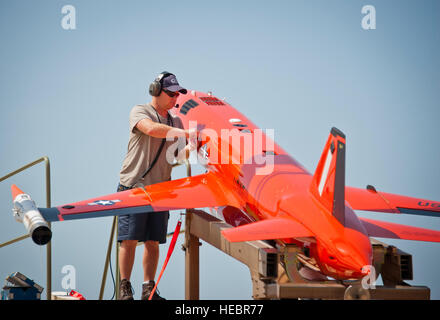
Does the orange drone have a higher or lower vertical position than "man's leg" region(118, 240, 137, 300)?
higher

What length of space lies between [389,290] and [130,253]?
2.82 metres

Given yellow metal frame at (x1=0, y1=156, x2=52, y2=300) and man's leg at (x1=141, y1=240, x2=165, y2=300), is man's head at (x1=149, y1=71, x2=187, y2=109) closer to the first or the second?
yellow metal frame at (x1=0, y1=156, x2=52, y2=300)

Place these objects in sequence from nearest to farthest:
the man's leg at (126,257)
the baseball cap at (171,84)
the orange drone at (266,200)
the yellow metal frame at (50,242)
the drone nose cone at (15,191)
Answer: the orange drone at (266,200) < the drone nose cone at (15,191) < the yellow metal frame at (50,242) < the man's leg at (126,257) < the baseball cap at (171,84)

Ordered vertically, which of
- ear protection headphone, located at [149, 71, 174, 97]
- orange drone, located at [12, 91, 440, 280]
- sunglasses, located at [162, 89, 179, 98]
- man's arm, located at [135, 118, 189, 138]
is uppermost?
ear protection headphone, located at [149, 71, 174, 97]

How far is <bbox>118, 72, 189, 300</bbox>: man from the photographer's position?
6.43m

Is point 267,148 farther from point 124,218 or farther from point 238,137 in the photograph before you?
point 124,218

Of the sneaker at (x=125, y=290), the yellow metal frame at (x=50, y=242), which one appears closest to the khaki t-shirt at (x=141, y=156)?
the yellow metal frame at (x=50, y=242)

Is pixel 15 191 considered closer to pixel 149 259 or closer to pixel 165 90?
pixel 149 259

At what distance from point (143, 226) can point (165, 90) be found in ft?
4.94

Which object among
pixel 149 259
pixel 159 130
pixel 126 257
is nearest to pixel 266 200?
pixel 159 130

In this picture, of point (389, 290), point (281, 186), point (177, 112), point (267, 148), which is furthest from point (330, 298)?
point (177, 112)

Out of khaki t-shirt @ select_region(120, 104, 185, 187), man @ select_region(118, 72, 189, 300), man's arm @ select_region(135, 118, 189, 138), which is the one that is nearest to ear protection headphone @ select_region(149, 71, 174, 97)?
man @ select_region(118, 72, 189, 300)

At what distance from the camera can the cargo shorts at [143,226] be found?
6.44 m

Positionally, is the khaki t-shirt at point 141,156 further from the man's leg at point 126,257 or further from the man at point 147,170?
the man's leg at point 126,257
